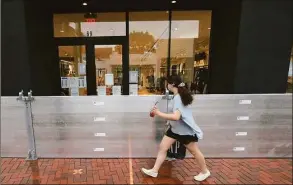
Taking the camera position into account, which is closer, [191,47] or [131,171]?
[131,171]

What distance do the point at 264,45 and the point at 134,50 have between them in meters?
3.19

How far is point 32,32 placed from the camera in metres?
5.23

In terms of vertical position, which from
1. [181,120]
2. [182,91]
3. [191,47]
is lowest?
[181,120]

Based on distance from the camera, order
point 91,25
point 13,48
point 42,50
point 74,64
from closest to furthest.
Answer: point 13,48, point 42,50, point 91,25, point 74,64

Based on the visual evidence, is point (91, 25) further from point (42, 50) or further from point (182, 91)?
point (182, 91)

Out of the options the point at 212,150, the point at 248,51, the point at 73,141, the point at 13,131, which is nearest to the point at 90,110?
the point at 73,141

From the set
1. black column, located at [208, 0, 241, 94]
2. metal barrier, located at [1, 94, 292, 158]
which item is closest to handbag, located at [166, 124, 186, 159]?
metal barrier, located at [1, 94, 292, 158]

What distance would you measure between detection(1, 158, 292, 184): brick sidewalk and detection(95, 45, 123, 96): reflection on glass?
2379 millimetres

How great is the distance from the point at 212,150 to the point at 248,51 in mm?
2332

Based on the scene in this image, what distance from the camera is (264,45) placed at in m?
4.88

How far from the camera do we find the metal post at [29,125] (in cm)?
397

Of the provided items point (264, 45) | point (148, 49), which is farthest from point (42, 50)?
point (264, 45)

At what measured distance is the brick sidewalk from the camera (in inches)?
136

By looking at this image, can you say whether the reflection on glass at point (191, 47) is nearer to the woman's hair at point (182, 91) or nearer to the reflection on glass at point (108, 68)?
the reflection on glass at point (108, 68)
